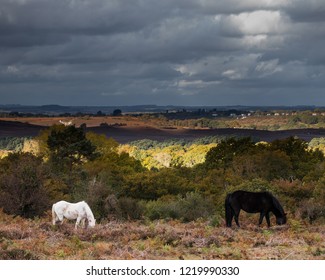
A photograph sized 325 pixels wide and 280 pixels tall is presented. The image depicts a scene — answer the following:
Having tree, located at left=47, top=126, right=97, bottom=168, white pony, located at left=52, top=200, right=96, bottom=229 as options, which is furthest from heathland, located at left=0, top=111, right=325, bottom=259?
white pony, located at left=52, top=200, right=96, bottom=229

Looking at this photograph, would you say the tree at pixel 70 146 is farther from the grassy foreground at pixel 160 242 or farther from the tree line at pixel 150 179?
the grassy foreground at pixel 160 242

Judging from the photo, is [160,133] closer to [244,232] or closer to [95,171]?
[95,171]

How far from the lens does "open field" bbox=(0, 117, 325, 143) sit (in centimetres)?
13962

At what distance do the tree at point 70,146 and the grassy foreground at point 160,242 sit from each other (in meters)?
65.3

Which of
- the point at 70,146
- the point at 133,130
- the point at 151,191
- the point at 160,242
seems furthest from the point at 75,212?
the point at 133,130

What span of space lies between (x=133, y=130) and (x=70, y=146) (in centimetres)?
8425

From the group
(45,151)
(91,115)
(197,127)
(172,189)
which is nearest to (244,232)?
(172,189)

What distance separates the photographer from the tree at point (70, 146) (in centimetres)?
8344

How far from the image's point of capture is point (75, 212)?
18.4 metres

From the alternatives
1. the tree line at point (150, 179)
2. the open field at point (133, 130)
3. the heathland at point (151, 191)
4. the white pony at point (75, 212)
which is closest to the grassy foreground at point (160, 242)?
the heathland at point (151, 191)

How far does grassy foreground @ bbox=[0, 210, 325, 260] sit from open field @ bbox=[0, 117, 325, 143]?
343 ft

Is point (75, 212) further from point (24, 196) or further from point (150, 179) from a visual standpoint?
point (150, 179)

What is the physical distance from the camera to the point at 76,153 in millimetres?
84438

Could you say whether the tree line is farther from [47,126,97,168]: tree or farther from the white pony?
the white pony
